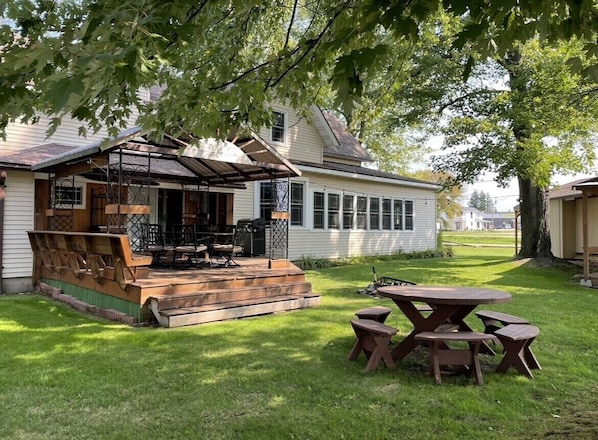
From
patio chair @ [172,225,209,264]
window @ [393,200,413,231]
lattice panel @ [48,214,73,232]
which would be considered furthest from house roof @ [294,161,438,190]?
lattice panel @ [48,214,73,232]

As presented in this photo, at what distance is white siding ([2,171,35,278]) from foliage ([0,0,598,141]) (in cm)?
703

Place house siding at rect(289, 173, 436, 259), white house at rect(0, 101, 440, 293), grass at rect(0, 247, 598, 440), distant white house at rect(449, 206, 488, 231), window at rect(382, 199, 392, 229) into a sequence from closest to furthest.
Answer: grass at rect(0, 247, 598, 440) → white house at rect(0, 101, 440, 293) → house siding at rect(289, 173, 436, 259) → window at rect(382, 199, 392, 229) → distant white house at rect(449, 206, 488, 231)

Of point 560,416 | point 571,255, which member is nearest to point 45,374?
point 560,416

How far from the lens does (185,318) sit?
6805 mm

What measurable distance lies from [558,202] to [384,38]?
17.8 metres

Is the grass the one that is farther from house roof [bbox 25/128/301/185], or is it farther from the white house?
the white house

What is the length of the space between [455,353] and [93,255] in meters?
6.04

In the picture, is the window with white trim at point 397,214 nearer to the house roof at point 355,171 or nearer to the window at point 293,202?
the house roof at point 355,171

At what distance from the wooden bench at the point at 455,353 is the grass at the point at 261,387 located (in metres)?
0.15

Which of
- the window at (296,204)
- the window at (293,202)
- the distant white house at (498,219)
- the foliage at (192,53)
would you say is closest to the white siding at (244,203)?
the window at (293,202)

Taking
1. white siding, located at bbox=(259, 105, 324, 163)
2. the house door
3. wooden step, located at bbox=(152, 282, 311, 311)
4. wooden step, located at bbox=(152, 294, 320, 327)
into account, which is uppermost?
white siding, located at bbox=(259, 105, 324, 163)

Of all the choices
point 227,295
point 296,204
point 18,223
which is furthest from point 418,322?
point 296,204

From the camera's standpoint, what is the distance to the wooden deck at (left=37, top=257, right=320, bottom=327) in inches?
271

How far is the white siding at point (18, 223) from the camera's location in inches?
395
